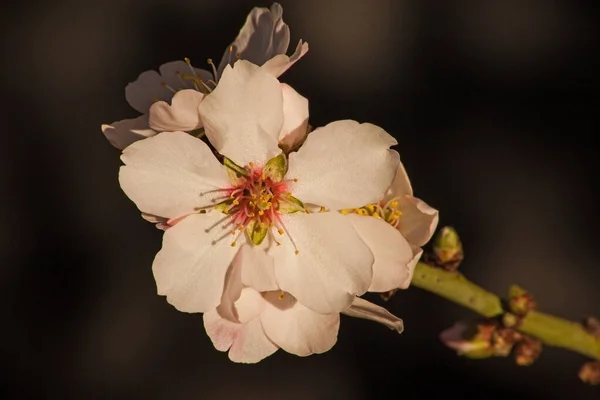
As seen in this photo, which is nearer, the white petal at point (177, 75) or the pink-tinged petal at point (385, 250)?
the pink-tinged petal at point (385, 250)

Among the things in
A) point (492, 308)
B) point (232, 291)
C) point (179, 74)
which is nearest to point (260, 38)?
point (179, 74)

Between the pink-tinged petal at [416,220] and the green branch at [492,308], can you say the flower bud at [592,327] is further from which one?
the pink-tinged petal at [416,220]

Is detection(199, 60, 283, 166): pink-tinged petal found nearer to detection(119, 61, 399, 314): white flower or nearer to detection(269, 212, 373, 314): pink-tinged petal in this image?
detection(119, 61, 399, 314): white flower

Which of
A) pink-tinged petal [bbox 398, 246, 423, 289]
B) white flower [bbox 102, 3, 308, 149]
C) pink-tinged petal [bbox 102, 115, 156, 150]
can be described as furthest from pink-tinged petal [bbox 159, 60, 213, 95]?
pink-tinged petal [bbox 398, 246, 423, 289]

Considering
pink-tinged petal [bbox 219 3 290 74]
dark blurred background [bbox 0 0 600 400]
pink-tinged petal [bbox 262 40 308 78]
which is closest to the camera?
pink-tinged petal [bbox 262 40 308 78]

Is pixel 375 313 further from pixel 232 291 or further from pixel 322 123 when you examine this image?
pixel 322 123

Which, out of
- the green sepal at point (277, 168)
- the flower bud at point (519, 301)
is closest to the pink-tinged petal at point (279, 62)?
the green sepal at point (277, 168)
